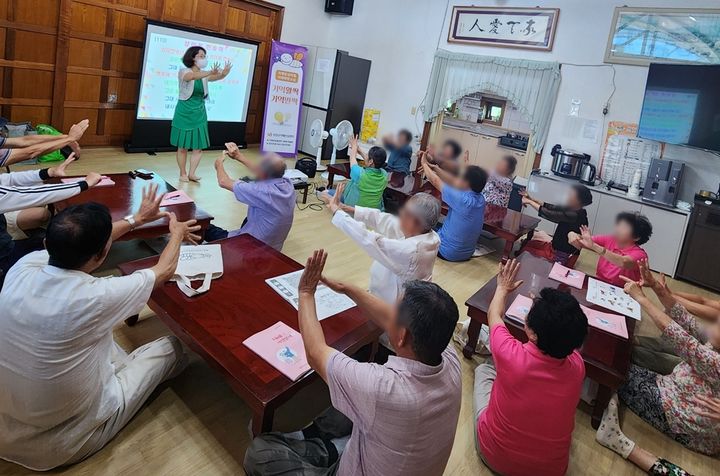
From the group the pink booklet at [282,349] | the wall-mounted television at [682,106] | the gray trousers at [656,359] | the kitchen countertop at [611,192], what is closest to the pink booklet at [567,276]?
the gray trousers at [656,359]

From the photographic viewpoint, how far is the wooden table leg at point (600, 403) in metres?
2.23

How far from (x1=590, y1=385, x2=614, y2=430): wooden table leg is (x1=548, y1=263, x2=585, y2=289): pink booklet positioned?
2.66 ft

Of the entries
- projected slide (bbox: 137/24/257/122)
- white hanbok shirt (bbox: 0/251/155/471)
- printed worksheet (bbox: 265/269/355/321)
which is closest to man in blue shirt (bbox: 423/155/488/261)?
printed worksheet (bbox: 265/269/355/321)

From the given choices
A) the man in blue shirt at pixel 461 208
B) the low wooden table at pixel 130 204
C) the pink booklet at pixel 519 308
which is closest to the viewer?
the pink booklet at pixel 519 308

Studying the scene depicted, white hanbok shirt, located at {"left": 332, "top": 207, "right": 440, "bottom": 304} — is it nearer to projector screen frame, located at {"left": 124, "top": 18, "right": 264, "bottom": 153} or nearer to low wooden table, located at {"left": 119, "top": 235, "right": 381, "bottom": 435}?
low wooden table, located at {"left": 119, "top": 235, "right": 381, "bottom": 435}

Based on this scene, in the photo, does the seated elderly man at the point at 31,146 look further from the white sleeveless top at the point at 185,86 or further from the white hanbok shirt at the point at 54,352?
the white sleeveless top at the point at 185,86

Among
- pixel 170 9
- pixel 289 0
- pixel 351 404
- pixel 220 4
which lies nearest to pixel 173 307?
pixel 351 404

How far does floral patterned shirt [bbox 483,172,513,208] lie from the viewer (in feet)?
15.9

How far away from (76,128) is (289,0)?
209 inches

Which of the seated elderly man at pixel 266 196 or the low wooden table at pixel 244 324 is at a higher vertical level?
the seated elderly man at pixel 266 196

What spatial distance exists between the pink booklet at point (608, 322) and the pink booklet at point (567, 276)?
1.07 feet

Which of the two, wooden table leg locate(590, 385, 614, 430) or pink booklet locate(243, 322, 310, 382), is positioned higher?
pink booklet locate(243, 322, 310, 382)

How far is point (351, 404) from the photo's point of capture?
3.98 feet

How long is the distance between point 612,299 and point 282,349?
205 centimetres
